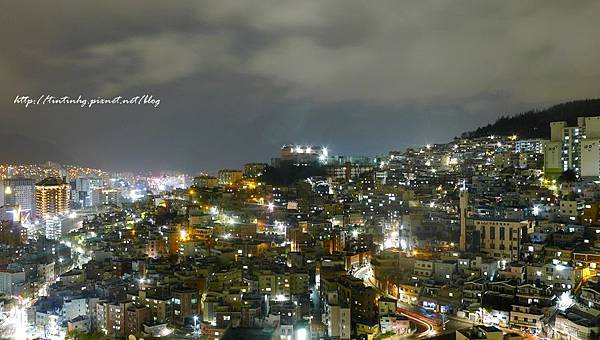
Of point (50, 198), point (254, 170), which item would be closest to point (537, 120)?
point (254, 170)

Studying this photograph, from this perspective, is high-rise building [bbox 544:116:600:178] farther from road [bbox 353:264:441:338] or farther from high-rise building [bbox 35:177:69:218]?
high-rise building [bbox 35:177:69:218]

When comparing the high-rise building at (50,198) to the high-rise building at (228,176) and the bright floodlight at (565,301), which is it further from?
the bright floodlight at (565,301)

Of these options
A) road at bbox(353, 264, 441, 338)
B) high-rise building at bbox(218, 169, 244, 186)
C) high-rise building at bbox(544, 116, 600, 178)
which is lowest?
road at bbox(353, 264, 441, 338)

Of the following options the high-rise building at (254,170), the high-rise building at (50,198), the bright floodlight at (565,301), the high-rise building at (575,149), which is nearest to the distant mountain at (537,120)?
the high-rise building at (575,149)

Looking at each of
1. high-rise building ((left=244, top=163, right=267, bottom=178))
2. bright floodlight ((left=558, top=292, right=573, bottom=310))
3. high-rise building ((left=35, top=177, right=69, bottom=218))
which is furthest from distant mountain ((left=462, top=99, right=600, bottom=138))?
high-rise building ((left=35, top=177, right=69, bottom=218))

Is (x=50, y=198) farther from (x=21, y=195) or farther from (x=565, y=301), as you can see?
(x=565, y=301)

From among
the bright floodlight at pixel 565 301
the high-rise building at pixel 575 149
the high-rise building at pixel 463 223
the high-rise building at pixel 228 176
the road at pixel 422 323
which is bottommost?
the road at pixel 422 323
